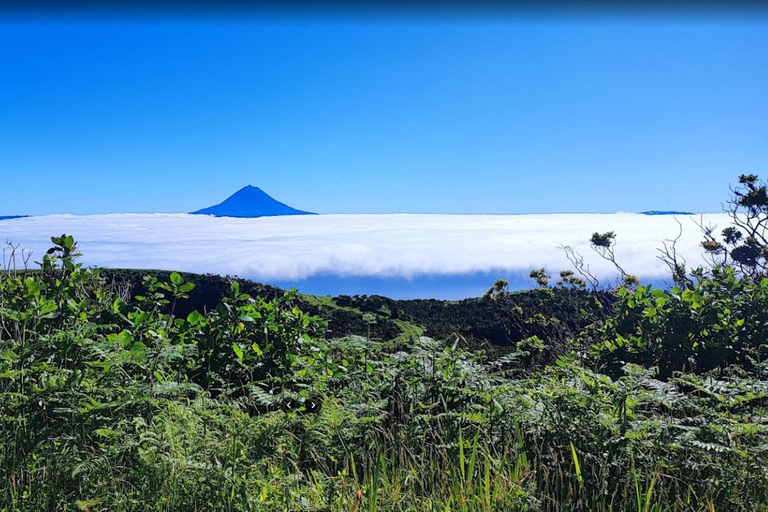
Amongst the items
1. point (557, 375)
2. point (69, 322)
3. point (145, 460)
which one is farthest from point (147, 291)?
point (557, 375)

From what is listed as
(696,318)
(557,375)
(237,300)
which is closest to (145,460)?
(237,300)

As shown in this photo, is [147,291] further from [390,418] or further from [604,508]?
[604,508]

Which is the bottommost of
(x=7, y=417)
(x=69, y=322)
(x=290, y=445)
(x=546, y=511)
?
(x=546, y=511)

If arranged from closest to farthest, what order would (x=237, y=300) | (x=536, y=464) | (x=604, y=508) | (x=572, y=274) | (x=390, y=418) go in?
(x=604, y=508) → (x=536, y=464) → (x=390, y=418) → (x=237, y=300) → (x=572, y=274)

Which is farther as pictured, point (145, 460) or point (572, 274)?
point (572, 274)

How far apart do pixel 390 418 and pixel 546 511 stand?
4.21 feet

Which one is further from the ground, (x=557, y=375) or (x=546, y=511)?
(x=557, y=375)

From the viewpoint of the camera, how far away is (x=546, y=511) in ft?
9.87

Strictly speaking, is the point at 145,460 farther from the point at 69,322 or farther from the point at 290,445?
the point at 69,322

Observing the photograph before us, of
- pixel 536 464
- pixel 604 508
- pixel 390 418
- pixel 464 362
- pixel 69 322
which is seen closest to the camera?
pixel 604 508

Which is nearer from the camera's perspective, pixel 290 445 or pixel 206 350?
pixel 290 445

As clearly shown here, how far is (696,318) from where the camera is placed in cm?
580

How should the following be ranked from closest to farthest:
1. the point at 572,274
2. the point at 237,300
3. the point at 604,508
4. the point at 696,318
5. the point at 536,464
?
the point at 604,508 < the point at 536,464 < the point at 237,300 < the point at 696,318 < the point at 572,274

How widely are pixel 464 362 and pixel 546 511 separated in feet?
5.07
